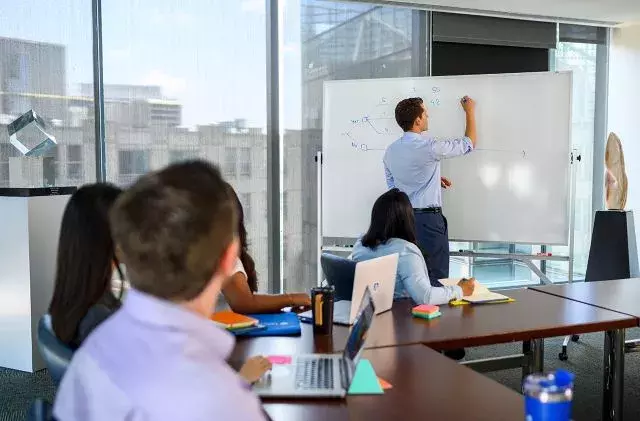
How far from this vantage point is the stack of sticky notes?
7.87 feet

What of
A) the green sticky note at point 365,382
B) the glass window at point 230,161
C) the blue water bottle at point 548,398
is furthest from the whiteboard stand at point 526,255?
the blue water bottle at point 548,398

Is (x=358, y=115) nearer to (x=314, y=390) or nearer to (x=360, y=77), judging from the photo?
(x=360, y=77)

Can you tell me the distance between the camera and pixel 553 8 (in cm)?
543

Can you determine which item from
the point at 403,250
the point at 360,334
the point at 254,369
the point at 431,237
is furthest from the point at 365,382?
the point at 431,237

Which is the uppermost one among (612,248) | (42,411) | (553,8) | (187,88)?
(553,8)

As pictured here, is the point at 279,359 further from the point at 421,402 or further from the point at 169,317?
the point at 169,317

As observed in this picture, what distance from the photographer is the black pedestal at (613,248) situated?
16.1 feet

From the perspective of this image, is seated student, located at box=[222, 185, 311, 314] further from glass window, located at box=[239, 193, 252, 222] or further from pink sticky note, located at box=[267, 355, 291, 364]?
glass window, located at box=[239, 193, 252, 222]

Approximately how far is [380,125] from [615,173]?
190 cm

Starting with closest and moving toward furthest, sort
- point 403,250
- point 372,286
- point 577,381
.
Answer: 1. point 372,286
2. point 403,250
3. point 577,381

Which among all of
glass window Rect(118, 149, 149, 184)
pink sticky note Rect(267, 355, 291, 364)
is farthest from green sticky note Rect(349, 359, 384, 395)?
glass window Rect(118, 149, 149, 184)

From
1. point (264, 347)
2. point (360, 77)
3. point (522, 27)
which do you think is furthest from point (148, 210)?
point (522, 27)

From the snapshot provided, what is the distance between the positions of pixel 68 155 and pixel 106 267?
3127mm

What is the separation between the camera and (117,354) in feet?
3.06
